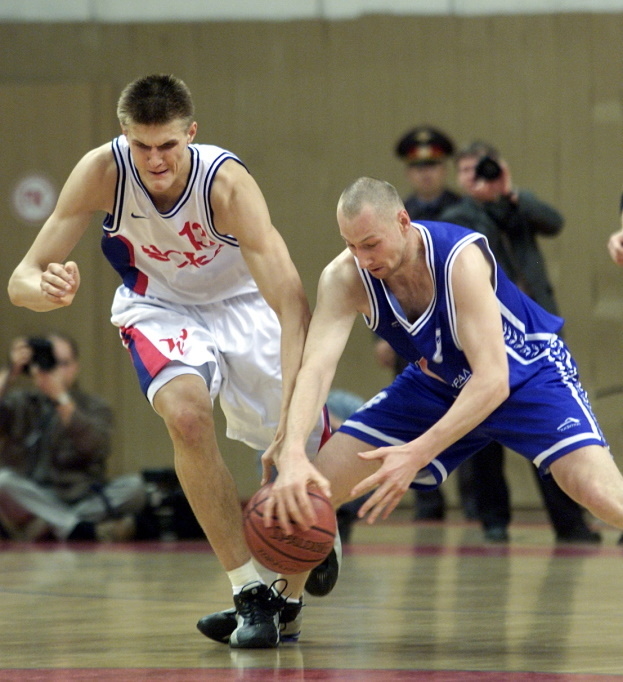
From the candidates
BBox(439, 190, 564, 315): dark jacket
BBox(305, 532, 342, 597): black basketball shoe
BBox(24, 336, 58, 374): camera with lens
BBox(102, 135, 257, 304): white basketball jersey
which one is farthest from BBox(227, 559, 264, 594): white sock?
BBox(24, 336, 58, 374): camera with lens

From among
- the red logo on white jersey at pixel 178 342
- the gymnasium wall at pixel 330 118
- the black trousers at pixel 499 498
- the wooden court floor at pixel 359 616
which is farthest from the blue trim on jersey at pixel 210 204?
the gymnasium wall at pixel 330 118

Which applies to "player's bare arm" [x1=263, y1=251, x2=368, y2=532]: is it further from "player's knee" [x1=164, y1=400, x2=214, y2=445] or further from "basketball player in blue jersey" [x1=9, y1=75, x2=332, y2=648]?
"player's knee" [x1=164, y1=400, x2=214, y2=445]

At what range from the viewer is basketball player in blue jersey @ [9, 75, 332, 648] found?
3.90 m

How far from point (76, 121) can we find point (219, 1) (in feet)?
4.68

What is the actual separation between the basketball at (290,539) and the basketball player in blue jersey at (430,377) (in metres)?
0.05

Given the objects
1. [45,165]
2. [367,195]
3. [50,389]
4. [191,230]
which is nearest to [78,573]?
[50,389]

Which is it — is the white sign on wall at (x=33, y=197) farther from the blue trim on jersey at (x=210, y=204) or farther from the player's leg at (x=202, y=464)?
the player's leg at (x=202, y=464)

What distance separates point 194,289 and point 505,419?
1.17 meters

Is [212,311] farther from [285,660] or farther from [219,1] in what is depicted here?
[219,1]

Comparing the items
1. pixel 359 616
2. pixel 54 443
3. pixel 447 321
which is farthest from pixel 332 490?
pixel 54 443

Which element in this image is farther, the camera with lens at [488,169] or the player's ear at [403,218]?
the camera with lens at [488,169]

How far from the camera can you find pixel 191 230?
4.20 meters

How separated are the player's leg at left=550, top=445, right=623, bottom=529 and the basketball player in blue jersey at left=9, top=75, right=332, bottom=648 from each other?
34.0 inches

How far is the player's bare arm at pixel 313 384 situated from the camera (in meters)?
3.59
